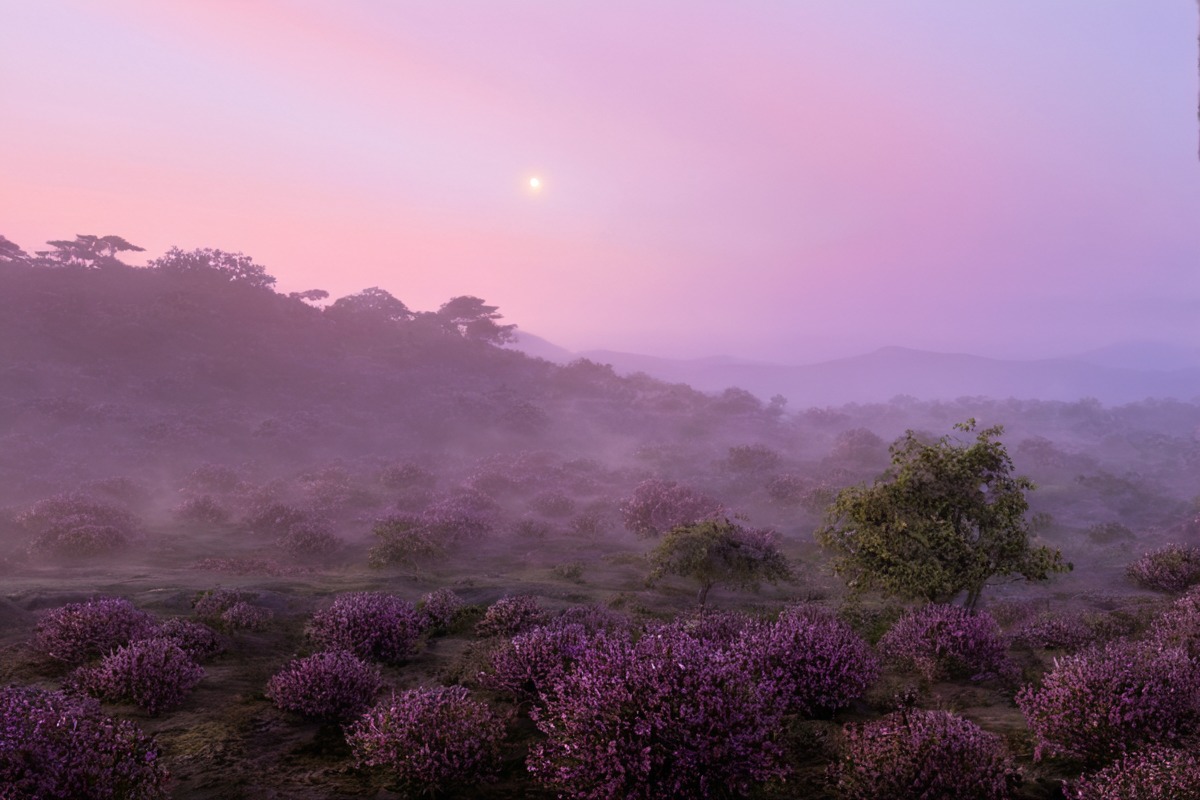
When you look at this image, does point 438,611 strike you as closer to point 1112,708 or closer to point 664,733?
point 664,733

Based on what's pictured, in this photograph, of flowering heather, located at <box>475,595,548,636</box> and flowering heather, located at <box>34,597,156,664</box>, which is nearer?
flowering heather, located at <box>34,597,156,664</box>

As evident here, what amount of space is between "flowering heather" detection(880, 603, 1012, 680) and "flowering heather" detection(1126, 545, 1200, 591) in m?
14.2

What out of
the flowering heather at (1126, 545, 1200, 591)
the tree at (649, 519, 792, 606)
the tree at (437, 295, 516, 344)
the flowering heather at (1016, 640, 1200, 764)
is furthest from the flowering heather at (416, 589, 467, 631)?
the tree at (437, 295, 516, 344)

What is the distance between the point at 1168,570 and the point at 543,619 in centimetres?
2119

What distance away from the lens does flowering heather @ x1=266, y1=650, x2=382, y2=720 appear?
7.91 m

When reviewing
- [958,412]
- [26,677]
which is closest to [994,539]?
[26,677]

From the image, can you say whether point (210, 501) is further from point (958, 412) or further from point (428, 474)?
point (958, 412)

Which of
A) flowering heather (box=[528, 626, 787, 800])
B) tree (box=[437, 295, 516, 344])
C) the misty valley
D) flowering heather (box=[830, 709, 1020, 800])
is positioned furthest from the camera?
tree (box=[437, 295, 516, 344])

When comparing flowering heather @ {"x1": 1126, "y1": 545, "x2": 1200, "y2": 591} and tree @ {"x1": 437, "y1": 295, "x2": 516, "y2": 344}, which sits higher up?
tree @ {"x1": 437, "y1": 295, "x2": 516, "y2": 344}

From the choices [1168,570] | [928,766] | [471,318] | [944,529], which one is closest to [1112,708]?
[928,766]

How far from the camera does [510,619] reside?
41.1ft

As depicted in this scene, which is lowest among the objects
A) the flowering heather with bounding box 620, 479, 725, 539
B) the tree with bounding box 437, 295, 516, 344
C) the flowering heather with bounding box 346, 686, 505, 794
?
the flowering heather with bounding box 620, 479, 725, 539

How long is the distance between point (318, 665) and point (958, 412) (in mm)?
118914

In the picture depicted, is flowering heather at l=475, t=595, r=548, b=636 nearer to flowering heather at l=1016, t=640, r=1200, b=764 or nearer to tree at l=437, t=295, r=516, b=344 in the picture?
flowering heather at l=1016, t=640, r=1200, b=764
